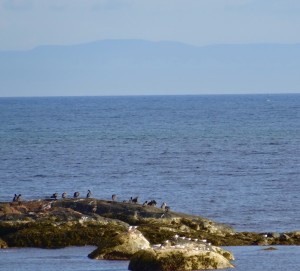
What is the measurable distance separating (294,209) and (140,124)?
4304 inches

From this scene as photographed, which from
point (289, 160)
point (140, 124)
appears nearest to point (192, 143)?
point (289, 160)

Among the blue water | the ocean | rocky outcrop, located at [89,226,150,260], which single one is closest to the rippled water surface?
the ocean

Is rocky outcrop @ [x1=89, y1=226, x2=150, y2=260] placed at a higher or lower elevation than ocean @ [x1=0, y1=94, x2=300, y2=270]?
higher

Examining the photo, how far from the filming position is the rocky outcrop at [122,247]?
35.1 metres

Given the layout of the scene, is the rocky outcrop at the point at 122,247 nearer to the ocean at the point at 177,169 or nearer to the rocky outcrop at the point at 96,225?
the rocky outcrop at the point at 96,225

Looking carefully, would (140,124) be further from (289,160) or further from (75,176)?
(75,176)

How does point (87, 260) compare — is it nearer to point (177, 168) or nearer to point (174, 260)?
point (174, 260)

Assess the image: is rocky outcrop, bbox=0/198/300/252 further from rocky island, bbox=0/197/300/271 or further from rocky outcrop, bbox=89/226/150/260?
rocky outcrop, bbox=89/226/150/260

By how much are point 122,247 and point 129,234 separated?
548 mm

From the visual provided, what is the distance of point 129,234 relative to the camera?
35.5 meters

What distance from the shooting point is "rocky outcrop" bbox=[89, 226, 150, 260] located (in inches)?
1382

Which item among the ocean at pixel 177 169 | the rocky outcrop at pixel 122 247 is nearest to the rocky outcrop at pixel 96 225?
the rocky outcrop at pixel 122 247

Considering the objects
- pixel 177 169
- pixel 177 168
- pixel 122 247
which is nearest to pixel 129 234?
pixel 122 247

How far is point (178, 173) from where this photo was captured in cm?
7956
